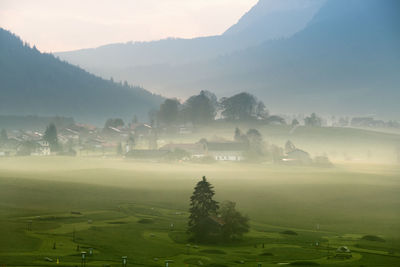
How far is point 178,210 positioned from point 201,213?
20503 mm

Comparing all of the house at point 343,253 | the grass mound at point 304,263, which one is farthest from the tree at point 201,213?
the house at point 343,253

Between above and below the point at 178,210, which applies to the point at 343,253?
below

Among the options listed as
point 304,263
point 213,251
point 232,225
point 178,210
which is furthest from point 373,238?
point 178,210

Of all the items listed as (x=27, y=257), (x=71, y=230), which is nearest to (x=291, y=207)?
(x=71, y=230)

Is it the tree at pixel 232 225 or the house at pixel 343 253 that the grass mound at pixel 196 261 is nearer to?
the tree at pixel 232 225

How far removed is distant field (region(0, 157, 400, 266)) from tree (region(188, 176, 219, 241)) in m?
2.89

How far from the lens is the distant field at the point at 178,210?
78125 millimetres

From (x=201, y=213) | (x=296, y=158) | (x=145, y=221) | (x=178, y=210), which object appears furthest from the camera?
(x=296, y=158)

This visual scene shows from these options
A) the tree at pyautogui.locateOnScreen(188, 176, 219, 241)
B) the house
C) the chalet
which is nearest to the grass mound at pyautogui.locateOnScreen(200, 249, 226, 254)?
the tree at pyautogui.locateOnScreen(188, 176, 219, 241)

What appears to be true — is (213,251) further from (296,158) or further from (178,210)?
(296,158)

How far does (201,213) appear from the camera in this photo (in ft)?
308

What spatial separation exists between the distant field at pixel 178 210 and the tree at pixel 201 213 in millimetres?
2891

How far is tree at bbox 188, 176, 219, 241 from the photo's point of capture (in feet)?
298

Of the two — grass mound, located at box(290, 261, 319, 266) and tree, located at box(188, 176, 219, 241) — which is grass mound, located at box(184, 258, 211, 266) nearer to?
grass mound, located at box(290, 261, 319, 266)
